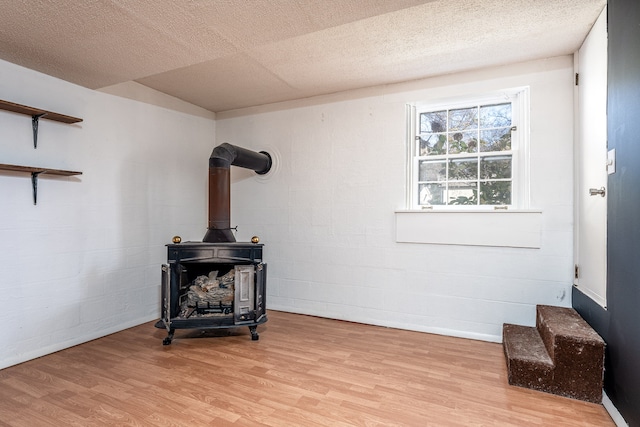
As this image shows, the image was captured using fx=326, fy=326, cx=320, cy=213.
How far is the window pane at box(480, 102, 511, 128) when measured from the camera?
9.62 ft

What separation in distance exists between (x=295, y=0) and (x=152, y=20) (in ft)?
2.79

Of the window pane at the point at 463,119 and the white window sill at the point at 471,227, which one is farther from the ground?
the window pane at the point at 463,119

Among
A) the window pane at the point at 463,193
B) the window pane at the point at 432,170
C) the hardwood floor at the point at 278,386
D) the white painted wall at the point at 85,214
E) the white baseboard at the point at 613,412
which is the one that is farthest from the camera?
the window pane at the point at 432,170

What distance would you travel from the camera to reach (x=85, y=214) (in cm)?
285

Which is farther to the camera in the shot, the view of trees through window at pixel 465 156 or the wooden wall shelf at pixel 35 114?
the view of trees through window at pixel 465 156

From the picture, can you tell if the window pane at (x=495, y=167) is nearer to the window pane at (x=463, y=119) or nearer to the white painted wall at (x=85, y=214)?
the window pane at (x=463, y=119)

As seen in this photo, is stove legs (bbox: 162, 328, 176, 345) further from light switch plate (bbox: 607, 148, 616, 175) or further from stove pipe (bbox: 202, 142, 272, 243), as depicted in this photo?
light switch plate (bbox: 607, 148, 616, 175)

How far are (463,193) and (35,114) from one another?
141 inches

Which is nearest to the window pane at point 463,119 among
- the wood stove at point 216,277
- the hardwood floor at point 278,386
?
the hardwood floor at point 278,386

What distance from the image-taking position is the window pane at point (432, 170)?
315 cm

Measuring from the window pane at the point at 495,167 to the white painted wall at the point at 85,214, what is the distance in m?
3.17

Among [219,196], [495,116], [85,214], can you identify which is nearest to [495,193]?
[495,116]

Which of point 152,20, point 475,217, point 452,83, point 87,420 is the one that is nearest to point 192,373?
point 87,420

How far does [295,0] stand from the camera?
172 cm
